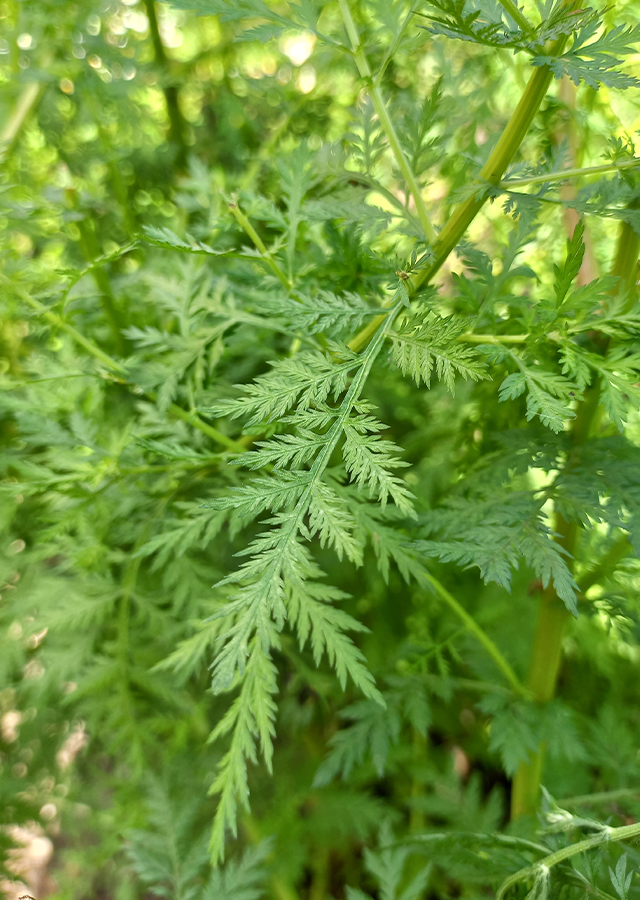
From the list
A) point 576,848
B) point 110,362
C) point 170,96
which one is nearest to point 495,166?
point 110,362

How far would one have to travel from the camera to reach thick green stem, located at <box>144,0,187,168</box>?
1.03 metres

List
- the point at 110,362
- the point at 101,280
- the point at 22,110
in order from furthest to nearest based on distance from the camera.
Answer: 1. the point at 22,110
2. the point at 101,280
3. the point at 110,362

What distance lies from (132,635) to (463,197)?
701 mm

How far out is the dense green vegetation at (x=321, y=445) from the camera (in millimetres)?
473

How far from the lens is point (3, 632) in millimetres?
861

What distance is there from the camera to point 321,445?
0.46 m

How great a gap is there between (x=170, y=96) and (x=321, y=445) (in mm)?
922

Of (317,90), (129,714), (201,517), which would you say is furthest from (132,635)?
(317,90)

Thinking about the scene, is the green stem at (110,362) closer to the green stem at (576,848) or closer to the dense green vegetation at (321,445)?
the dense green vegetation at (321,445)

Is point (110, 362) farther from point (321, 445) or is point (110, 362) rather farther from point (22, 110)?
point (22, 110)

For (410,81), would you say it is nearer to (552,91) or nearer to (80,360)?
(552,91)

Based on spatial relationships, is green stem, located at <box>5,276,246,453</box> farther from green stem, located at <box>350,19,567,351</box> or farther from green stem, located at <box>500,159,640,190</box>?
green stem, located at <box>500,159,640,190</box>

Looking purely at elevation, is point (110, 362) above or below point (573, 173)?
below

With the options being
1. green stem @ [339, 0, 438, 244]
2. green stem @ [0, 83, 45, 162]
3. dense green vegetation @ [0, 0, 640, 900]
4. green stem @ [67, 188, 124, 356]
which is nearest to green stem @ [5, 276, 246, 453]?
dense green vegetation @ [0, 0, 640, 900]
